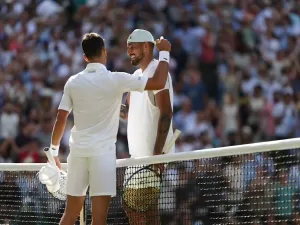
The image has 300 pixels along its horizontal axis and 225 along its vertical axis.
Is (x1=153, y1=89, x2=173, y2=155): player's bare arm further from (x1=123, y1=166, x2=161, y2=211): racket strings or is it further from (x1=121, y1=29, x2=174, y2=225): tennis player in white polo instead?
(x1=123, y1=166, x2=161, y2=211): racket strings

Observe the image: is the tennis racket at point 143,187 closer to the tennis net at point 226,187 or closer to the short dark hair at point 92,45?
the tennis net at point 226,187

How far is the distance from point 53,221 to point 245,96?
9267mm

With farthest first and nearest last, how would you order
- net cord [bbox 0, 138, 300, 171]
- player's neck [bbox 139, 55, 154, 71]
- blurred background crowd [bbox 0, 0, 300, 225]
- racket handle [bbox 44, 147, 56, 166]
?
1. blurred background crowd [bbox 0, 0, 300, 225]
2. player's neck [bbox 139, 55, 154, 71]
3. racket handle [bbox 44, 147, 56, 166]
4. net cord [bbox 0, 138, 300, 171]

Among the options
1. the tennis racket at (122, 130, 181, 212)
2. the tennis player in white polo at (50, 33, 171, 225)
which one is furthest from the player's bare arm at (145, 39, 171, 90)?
the tennis racket at (122, 130, 181, 212)

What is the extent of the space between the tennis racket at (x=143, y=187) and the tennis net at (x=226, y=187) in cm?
6

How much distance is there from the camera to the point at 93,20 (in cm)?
2025

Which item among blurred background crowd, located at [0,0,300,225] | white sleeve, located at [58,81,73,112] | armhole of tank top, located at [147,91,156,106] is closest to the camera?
white sleeve, located at [58,81,73,112]

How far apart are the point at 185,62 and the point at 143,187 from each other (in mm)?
10956

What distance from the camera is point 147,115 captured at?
885 cm

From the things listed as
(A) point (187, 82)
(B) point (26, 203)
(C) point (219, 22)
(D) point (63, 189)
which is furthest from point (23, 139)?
(D) point (63, 189)

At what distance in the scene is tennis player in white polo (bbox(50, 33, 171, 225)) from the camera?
8.23m

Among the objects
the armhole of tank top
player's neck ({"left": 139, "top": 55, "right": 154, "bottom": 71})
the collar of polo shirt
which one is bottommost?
the armhole of tank top

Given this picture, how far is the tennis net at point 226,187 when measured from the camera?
8359mm

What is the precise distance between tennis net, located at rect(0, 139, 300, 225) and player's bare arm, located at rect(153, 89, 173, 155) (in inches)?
8.1
